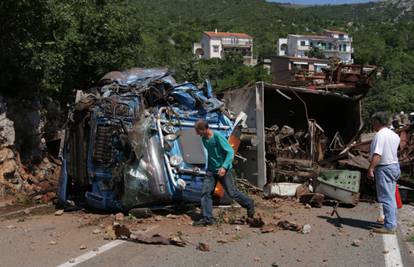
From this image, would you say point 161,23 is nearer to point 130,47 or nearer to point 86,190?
point 130,47

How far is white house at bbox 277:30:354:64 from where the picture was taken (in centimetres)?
12356

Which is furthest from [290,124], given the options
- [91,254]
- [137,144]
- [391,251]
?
[91,254]

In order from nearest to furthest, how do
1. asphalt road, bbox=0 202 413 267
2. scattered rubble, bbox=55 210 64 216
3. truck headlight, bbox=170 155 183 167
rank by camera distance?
asphalt road, bbox=0 202 413 267
truck headlight, bbox=170 155 183 167
scattered rubble, bbox=55 210 64 216

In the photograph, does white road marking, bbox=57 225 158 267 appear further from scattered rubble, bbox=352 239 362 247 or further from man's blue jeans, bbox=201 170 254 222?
scattered rubble, bbox=352 239 362 247

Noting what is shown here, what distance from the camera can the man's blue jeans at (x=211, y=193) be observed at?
24.8ft

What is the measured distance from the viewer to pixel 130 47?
766 inches

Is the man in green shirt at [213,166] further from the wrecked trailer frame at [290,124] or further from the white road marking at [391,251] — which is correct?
the wrecked trailer frame at [290,124]

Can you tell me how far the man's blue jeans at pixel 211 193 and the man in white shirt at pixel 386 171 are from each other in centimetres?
190

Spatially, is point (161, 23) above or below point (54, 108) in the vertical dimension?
above

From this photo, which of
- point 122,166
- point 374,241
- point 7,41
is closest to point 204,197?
point 122,166

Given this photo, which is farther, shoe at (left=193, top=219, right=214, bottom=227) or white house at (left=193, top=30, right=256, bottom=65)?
white house at (left=193, top=30, right=256, bottom=65)

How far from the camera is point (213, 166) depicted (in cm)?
767

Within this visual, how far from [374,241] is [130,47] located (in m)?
14.4

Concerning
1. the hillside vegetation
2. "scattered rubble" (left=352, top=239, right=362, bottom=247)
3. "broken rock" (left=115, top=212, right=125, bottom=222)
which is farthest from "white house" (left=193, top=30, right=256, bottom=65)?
"scattered rubble" (left=352, top=239, right=362, bottom=247)
